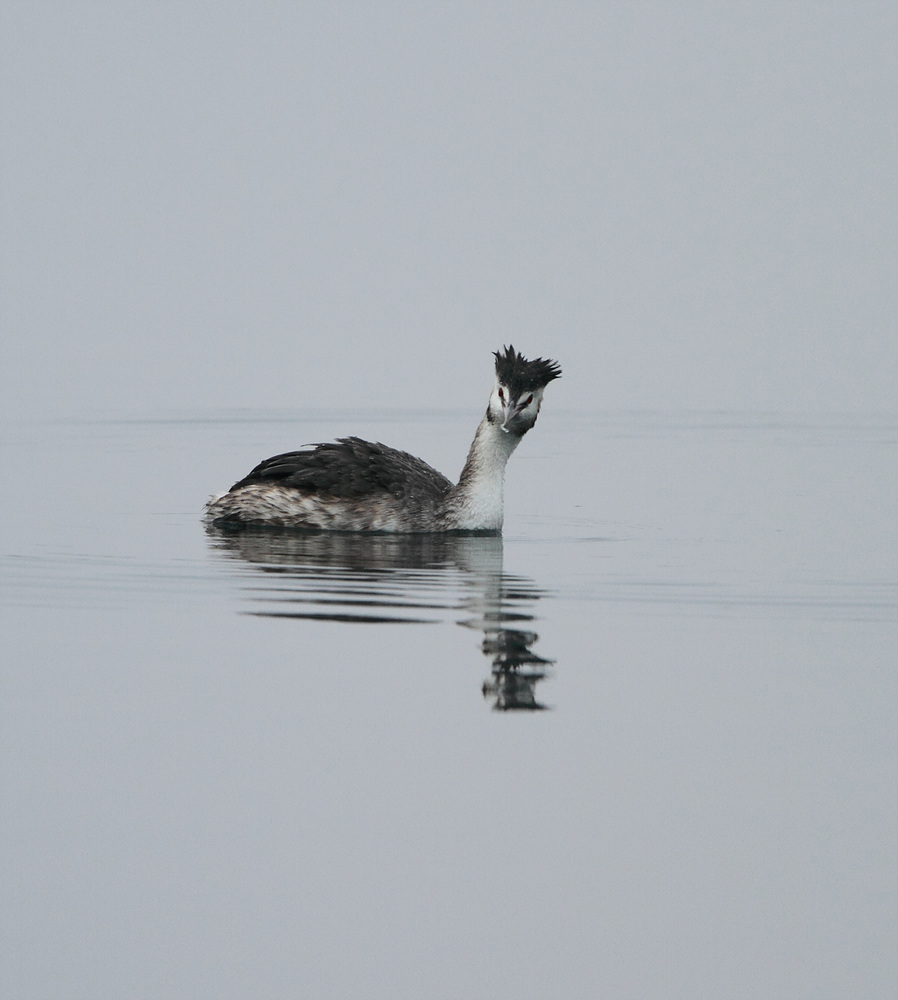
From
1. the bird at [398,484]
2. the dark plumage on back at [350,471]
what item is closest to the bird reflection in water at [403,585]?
the bird at [398,484]

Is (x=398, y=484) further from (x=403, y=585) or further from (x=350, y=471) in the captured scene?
(x=403, y=585)

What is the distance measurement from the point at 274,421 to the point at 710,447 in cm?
960

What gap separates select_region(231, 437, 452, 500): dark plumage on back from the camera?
1688 cm

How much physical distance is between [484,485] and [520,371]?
1209 millimetres

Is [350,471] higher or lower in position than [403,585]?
higher

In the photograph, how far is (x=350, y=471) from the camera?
1694 centimetres

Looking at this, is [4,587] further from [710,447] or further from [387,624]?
[710,447]

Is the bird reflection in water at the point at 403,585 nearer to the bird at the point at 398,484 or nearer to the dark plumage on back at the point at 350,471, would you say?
the bird at the point at 398,484

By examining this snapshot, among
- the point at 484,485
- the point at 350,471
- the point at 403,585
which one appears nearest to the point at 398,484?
the point at 350,471

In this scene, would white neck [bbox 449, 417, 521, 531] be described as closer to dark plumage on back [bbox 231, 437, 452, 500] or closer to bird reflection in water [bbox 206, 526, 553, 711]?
bird reflection in water [bbox 206, 526, 553, 711]

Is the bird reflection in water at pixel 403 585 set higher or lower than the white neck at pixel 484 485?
lower

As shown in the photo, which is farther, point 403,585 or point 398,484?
point 398,484

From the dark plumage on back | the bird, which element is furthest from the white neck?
the dark plumage on back

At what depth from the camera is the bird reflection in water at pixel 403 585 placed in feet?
36.7
